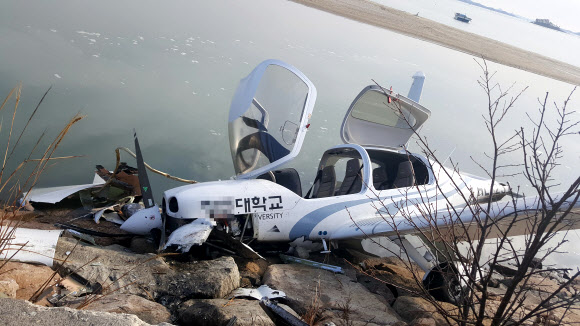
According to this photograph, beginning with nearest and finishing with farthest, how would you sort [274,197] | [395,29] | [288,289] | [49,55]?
[288,289]
[274,197]
[49,55]
[395,29]

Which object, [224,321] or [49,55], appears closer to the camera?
[224,321]

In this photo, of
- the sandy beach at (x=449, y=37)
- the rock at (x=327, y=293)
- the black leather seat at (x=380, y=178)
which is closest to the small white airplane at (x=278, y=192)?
the black leather seat at (x=380, y=178)

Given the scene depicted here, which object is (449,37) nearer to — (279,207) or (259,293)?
(279,207)

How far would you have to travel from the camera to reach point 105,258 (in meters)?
6.09

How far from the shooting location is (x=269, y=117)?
295 inches

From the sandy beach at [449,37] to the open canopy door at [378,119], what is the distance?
2464cm

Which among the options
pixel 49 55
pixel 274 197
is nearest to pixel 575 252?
pixel 274 197

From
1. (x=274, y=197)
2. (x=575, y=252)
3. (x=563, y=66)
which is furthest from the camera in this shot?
(x=563, y=66)

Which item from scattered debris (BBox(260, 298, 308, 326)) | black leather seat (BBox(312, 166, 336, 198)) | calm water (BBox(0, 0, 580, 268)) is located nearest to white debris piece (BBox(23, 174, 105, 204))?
calm water (BBox(0, 0, 580, 268))

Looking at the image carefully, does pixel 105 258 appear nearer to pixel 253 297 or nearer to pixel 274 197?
pixel 253 297

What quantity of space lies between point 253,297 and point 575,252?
8893 millimetres

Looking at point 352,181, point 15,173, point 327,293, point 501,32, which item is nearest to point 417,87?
point 352,181

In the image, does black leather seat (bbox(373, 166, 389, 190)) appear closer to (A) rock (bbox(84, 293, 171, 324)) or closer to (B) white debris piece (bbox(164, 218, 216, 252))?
(B) white debris piece (bbox(164, 218, 216, 252))

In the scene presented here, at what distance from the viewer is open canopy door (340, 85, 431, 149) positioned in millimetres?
9125
